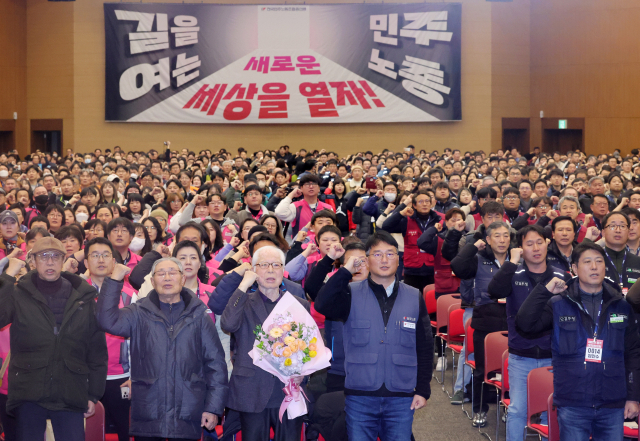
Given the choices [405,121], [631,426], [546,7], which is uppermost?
[546,7]

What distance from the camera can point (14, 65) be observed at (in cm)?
2167

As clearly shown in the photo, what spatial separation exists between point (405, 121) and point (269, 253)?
17983 millimetres

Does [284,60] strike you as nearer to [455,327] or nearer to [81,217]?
[81,217]

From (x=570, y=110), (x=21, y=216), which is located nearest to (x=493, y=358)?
(x=21, y=216)

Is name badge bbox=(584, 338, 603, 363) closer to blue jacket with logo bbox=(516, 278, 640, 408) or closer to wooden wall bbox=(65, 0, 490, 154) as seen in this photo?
blue jacket with logo bbox=(516, 278, 640, 408)

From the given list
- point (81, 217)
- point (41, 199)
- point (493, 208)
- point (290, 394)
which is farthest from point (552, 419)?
point (41, 199)

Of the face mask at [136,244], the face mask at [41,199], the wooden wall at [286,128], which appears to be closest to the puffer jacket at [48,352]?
the face mask at [136,244]

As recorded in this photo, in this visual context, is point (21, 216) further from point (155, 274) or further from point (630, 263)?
point (630, 263)

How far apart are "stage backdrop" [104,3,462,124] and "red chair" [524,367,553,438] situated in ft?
56.7

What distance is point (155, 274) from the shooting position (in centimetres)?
383

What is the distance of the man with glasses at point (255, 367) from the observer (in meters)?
3.77

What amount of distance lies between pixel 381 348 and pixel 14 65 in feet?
69.3

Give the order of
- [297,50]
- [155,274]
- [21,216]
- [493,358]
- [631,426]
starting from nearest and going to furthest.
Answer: [155,274], [631,426], [493,358], [21,216], [297,50]

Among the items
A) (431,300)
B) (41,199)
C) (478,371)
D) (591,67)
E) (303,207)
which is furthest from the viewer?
(591,67)
